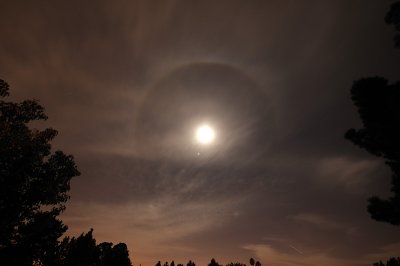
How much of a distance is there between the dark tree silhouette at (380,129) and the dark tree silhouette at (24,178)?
1709 cm

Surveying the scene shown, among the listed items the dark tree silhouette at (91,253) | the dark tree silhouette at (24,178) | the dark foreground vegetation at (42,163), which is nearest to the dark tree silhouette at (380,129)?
the dark foreground vegetation at (42,163)

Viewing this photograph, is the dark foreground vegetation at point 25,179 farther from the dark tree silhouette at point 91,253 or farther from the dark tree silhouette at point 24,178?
the dark tree silhouette at point 91,253

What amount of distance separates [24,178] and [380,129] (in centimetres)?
1946

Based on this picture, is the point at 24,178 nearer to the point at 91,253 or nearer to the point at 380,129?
the point at 380,129

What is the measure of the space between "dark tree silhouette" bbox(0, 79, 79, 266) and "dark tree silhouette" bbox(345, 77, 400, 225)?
17.1m

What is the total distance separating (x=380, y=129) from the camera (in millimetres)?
12109

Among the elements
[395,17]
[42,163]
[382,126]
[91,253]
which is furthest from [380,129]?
[91,253]

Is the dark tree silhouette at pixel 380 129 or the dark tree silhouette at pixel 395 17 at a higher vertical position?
the dark tree silhouette at pixel 395 17

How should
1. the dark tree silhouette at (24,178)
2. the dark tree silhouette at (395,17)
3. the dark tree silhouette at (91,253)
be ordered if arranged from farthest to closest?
the dark tree silhouette at (91,253), the dark tree silhouette at (24,178), the dark tree silhouette at (395,17)

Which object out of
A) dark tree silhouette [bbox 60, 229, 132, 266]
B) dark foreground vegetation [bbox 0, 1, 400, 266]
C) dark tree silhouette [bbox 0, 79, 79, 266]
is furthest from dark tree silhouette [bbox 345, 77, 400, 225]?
dark tree silhouette [bbox 60, 229, 132, 266]

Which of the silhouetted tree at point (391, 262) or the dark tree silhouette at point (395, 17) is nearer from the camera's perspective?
the dark tree silhouette at point (395, 17)

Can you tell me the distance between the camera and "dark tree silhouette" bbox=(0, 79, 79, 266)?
1605 centimetres

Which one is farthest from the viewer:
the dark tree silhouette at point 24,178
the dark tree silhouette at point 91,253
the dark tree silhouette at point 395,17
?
the dark tree silhouette at point 91,253

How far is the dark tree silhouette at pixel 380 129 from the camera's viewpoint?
12.1 m
